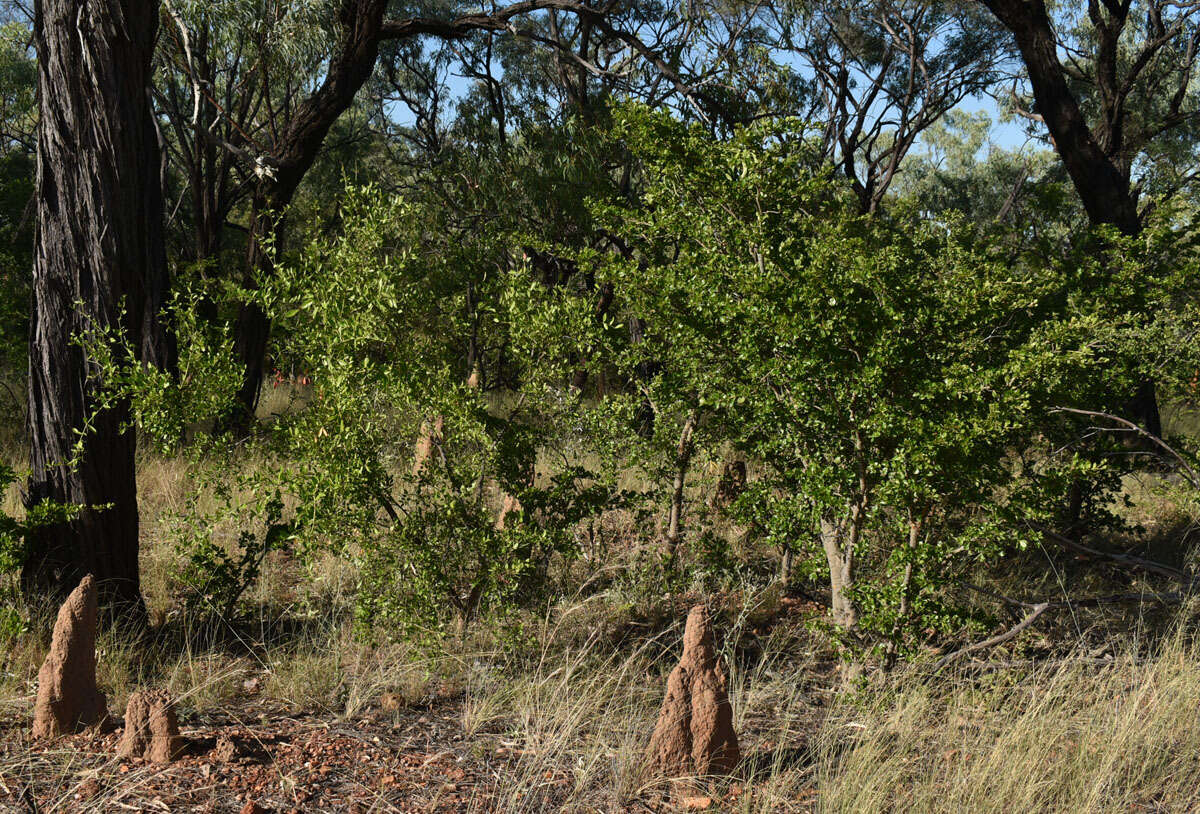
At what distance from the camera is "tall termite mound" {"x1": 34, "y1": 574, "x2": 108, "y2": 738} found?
3.58 metres

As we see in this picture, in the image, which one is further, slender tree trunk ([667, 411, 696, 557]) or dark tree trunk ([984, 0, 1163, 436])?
dark tree trunk ([984, 0, 1163, 436])

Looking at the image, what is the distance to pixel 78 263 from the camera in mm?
4754

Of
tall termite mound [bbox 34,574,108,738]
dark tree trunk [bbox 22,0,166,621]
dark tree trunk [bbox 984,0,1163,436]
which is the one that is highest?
dark tree trunk [bbox 984,0,1163,436]

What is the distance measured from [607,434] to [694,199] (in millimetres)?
1311

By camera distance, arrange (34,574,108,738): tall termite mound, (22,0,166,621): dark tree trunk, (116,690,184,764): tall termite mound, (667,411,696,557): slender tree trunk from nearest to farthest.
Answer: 1. (116,690,184,764): tall termite mound
2. (34,574,108,738): tall termite mound
3. (22,0,166,621): dark tree trunk
4. (667,411,696,557): slender tree trunk

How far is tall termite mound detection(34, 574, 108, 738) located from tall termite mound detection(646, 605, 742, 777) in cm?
210

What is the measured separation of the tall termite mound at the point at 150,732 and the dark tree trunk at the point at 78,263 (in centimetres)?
142

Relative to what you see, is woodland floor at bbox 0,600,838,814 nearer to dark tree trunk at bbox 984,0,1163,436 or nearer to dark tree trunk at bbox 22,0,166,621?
dark tree trunk at bbox 22,0,166,621

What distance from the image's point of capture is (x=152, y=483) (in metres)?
7.27

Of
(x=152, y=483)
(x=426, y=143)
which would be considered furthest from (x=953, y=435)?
(x=426, y=143)

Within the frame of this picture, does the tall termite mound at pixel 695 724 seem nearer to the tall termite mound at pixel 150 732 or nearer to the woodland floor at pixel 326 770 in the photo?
the woodland floor at pixel 326 770

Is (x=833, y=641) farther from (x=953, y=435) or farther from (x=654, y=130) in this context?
(x=654, y=130)

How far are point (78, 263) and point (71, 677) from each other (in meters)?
2.12

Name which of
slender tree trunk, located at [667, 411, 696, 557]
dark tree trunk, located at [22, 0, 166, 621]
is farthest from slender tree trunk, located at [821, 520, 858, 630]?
dark tree trunk, located at [22, 0, 166, 621]
